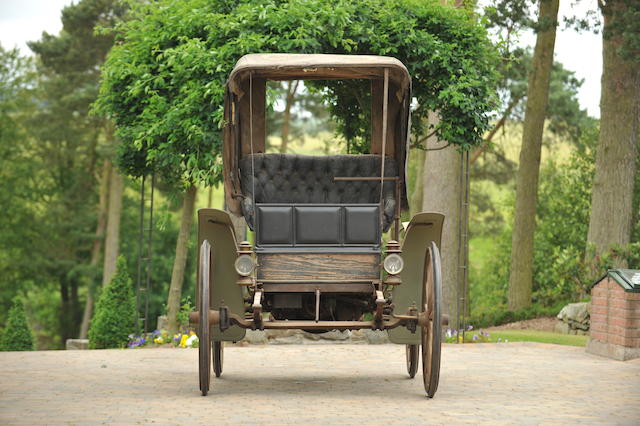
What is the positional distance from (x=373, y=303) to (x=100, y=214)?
30.3 metres

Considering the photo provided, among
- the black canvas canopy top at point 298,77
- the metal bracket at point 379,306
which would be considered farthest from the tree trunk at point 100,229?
the metal bracket at point 379,306

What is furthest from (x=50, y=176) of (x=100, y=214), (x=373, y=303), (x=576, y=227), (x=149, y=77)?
(x=373, y=303)

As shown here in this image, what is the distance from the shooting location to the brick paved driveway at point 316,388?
712 centimetres

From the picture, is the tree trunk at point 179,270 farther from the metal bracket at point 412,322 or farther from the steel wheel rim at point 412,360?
the metal bracket at point 412,322

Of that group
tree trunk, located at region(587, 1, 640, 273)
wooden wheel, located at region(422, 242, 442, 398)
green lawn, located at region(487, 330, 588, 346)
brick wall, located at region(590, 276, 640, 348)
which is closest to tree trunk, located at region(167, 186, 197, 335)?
green lawn, located at region(487, 330, 588, 346)

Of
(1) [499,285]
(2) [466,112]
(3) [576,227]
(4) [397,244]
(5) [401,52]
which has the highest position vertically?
(5) [401,52]

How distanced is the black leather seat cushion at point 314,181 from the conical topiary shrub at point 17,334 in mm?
15451

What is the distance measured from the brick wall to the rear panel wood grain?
179 inches

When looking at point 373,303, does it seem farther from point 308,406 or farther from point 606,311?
point 606,311

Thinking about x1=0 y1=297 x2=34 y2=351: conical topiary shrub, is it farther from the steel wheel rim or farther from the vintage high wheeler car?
the steel wheel rim

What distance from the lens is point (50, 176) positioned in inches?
1602

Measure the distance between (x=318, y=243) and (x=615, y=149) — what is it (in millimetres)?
13918

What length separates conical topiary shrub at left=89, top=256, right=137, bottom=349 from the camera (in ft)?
57.4

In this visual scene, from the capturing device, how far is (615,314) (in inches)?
468
